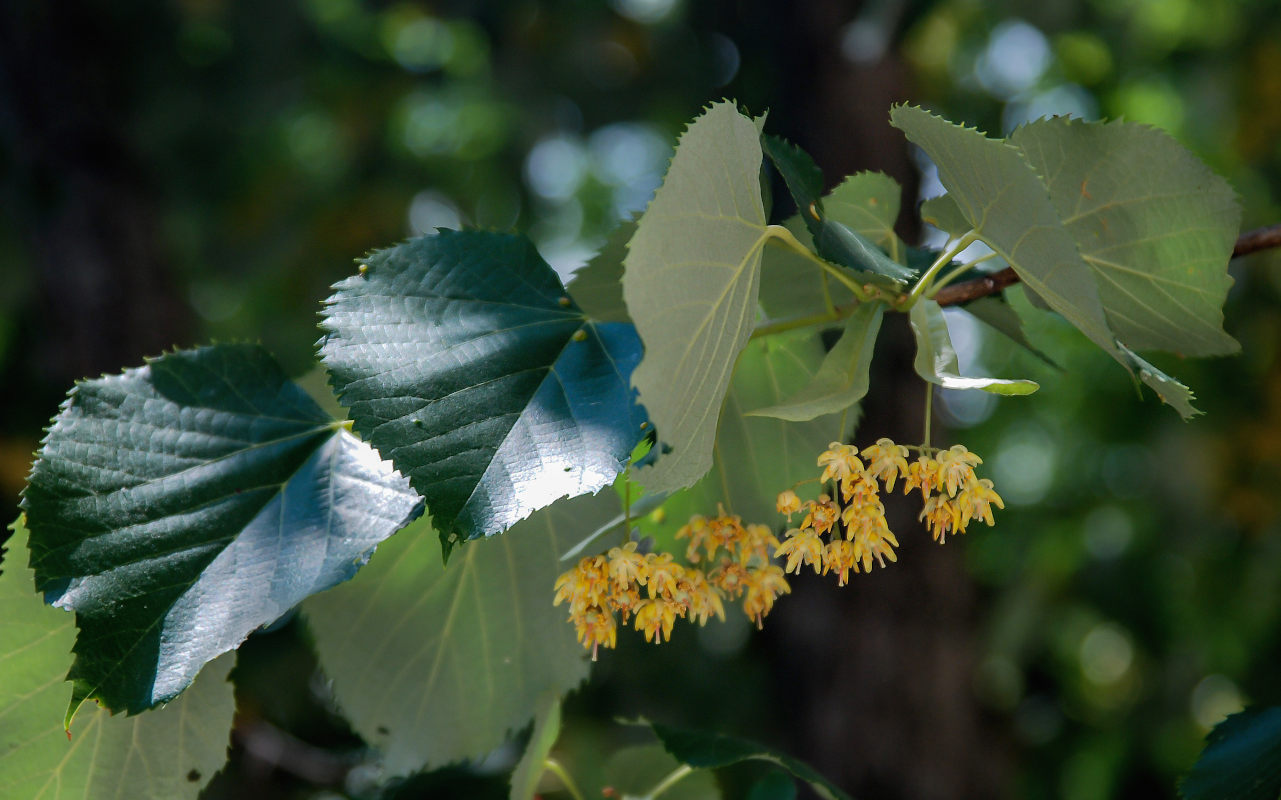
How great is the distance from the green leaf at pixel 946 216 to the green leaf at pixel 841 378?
0.44 ft


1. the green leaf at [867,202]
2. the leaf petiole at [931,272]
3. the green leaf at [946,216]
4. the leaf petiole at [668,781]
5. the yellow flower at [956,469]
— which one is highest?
the green leaf at [867,202]

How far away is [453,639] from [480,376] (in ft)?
1.18

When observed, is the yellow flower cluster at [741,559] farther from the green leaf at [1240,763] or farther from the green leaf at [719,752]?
the green leaf at [1240,763]

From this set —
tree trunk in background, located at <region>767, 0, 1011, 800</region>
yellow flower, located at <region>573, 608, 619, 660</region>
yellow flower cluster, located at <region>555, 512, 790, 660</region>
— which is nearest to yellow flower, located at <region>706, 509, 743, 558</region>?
yellow flower cluster, located at <region>555, 512, 790, 660</region>

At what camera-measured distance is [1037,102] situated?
3.81m

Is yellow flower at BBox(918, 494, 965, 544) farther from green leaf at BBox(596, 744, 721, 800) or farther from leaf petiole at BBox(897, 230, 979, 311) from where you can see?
green leaf at BBox(596, 744, 721, 800)

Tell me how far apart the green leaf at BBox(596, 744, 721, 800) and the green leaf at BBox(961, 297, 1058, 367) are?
0.55 meters

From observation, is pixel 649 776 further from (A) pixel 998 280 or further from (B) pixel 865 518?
(A) pixel 998 280

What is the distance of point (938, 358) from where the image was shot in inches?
23.6

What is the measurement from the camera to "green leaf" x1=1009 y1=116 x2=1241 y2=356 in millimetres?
726

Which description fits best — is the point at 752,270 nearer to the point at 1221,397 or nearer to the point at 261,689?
the point at 261,689

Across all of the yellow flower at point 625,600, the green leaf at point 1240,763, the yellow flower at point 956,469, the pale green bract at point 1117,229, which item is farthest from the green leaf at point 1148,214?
the yellow flower at point 625,600

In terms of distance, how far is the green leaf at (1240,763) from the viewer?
2.48 ft

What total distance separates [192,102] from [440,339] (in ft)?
10.8
